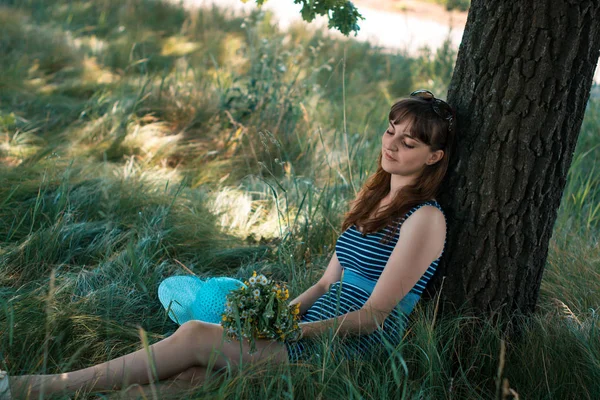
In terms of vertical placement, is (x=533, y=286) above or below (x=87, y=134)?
above

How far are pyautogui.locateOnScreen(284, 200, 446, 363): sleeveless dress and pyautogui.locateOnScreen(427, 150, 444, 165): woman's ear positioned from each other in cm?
15

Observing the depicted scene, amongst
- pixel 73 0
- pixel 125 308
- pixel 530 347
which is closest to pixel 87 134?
pixel 125 308

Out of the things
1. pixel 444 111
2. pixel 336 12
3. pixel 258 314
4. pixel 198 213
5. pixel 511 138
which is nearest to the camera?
pixel 258 314

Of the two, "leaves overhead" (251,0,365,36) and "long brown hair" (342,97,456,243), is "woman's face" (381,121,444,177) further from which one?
"leaves overhead" (251,0,365,36)

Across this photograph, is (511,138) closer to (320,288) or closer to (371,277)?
(371,277)

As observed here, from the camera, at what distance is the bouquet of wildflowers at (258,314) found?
6.82ft

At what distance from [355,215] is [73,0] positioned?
6.71 m

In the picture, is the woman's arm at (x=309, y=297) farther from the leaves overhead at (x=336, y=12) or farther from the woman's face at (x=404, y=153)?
the leaves overhead at (x=336, y=12)

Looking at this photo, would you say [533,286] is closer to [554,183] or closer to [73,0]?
[554,183]

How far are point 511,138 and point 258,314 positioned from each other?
1.04 m

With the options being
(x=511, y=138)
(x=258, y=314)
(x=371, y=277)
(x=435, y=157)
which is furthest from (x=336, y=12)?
(x=258, y=314)

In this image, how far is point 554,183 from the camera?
2371 mm

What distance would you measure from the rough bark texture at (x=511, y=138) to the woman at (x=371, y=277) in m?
0.10

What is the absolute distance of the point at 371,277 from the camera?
8.24 feet
